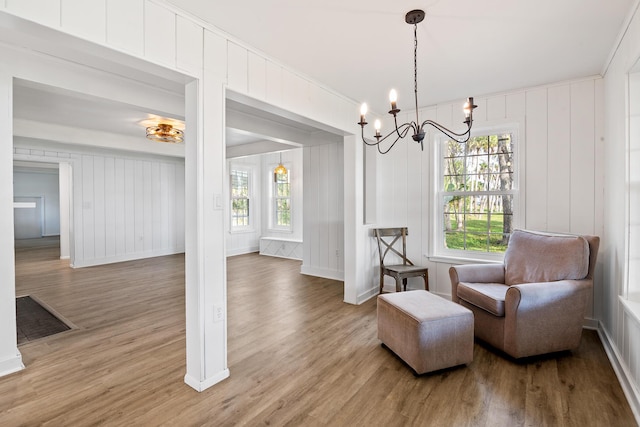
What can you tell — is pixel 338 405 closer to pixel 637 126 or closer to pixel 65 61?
pixel 637 126

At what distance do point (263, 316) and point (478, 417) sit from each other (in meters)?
2.33

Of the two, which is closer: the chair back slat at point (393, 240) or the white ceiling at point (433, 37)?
the white ceiling at point (433, 37)

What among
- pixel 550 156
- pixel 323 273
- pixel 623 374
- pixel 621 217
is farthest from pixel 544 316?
pixel 323 273

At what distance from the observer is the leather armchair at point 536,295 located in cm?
244

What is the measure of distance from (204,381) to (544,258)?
307 centimetres

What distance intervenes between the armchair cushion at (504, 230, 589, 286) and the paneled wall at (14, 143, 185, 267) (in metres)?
7.48

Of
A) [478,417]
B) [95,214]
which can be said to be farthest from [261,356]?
[95,214]

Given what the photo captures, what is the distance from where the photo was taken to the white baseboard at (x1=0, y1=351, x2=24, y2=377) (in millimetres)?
2361

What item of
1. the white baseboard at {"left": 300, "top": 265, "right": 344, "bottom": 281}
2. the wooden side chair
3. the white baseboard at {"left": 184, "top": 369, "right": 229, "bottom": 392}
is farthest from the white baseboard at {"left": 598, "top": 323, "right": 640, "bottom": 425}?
the white baseboard at {"left": 300, "top": 265, "right": 344, "bottom": 281}

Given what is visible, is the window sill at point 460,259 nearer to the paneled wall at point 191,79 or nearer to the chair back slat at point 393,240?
the chair back slat at point 393,240

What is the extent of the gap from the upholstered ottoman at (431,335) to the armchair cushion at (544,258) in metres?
0.97

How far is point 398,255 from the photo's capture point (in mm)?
4266

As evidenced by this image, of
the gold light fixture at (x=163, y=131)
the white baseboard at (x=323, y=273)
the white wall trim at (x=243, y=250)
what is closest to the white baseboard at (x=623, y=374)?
the white baseboard at (x=323, y=273)

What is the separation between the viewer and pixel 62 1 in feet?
5.04
